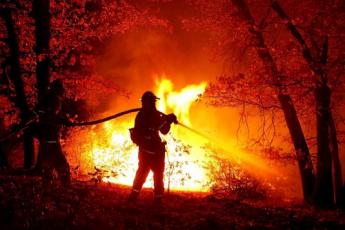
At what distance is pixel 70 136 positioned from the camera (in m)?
20.8

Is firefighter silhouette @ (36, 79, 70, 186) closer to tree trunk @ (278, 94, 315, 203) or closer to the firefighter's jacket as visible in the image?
the firefighter's jacket

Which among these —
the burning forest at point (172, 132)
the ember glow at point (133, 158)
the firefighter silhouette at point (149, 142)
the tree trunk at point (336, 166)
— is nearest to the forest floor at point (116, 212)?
the burning forest at point (172, 132)

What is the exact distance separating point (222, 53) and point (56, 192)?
27.2 ft

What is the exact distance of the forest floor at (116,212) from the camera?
6.26 metres

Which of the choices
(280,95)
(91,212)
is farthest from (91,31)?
(91,212)

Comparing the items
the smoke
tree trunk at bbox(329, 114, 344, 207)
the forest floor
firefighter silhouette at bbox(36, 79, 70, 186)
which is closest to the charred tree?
tree trunk at bbox(329, 114, 344, 207)

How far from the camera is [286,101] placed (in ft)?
39.2

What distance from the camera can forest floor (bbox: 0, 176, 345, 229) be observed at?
6262 millimetres

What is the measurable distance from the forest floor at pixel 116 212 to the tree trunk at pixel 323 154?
2.52 meters

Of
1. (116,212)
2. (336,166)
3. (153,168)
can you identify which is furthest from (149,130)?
(336,166)

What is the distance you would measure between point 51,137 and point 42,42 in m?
3.93

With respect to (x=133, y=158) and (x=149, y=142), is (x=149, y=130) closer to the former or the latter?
(x=149, y=142)

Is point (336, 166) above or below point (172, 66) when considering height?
below

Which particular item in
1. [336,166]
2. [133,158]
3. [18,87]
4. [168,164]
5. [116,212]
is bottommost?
[116,212]
